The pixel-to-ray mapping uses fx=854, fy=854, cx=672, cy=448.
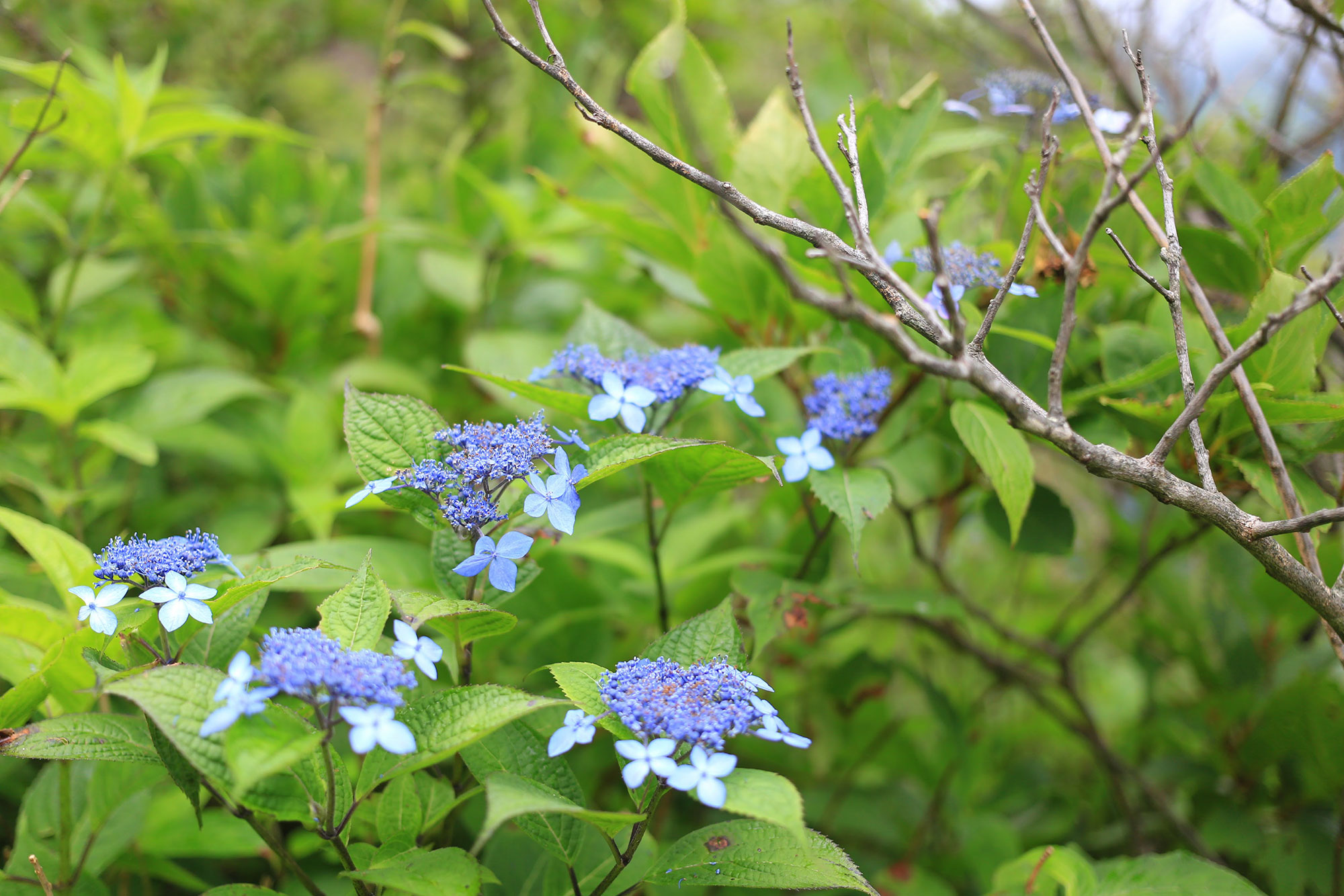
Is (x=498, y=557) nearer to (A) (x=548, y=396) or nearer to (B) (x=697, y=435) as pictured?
(A) (x=548, y=396)

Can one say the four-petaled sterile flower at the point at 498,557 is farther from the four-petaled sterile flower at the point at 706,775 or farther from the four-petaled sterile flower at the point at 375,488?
the four-petaled sterile flower at the point at 706,775

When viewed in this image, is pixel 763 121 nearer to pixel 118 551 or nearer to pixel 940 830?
pixel 118 551

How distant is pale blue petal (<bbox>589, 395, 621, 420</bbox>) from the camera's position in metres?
1.06

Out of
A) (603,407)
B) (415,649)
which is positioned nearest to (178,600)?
(415,649)

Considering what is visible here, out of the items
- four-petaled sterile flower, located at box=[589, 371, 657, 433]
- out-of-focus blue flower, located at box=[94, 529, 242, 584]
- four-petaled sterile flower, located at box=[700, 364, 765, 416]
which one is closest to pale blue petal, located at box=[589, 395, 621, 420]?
four-petaled sterile flower, located at box=[589, 371, 657, 433]

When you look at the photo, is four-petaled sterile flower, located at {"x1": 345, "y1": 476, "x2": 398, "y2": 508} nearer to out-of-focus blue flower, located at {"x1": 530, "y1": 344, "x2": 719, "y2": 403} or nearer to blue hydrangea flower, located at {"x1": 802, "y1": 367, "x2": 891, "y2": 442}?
out-of-focus blue flower, located at {"x1": 530, "y1": 344, "x2": 719, "y2": 403}

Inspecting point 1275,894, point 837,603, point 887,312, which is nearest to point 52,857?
point 837,603

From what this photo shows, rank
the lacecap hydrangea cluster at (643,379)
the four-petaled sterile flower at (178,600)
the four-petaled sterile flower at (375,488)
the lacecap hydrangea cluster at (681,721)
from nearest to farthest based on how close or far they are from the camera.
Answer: the lacecap hydrangea cluster at (681,721), the four-petaled sterile flower at (178,600), the four-petaled sterile flower at (375,488), the lacecap hydrangea cluster at (643,379)

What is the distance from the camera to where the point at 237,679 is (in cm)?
75

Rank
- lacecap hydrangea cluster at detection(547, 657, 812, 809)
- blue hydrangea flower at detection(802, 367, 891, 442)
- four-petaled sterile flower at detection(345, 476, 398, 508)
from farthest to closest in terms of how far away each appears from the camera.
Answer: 1. blue hydrangea flower at detection(802, 367, 891, 442)
2. four-petaled sterile flower at detection(345, 476, 398, 508)
3. lacecap hydrangea cluster at detection(547, 657, 812, 809)

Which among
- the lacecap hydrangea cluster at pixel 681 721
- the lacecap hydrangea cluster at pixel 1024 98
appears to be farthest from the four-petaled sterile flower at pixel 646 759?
the lacecap hydrangea cluster at pixel 1024 98

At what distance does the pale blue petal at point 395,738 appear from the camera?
2.43ft

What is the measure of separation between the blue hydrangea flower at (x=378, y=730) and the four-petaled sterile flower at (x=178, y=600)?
22 centimetres

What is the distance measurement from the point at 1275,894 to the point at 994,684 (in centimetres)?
59
